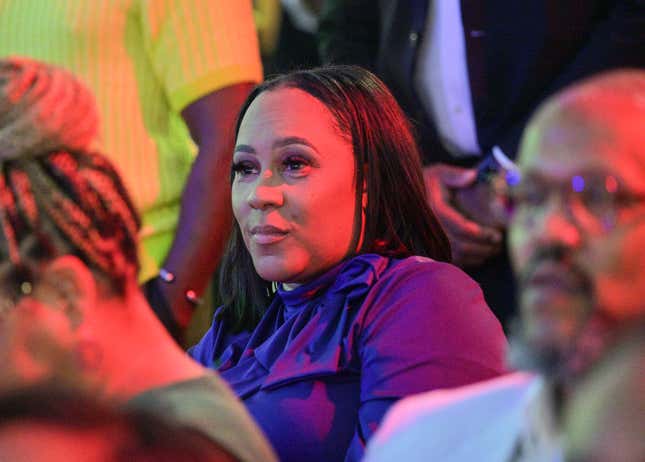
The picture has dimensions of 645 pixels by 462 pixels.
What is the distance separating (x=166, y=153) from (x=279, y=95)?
29.5 inches

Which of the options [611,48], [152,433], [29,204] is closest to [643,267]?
[152,433]

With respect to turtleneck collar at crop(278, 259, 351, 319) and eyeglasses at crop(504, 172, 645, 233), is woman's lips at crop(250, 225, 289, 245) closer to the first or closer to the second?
turtleneck collar at crop(278, 259, 351, 319)

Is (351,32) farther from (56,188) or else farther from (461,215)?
(56,188)

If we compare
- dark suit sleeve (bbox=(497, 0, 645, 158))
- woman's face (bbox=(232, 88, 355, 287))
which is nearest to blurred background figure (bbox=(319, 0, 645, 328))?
dark suit sleeve (bbox=(497, 0, 645, 158))

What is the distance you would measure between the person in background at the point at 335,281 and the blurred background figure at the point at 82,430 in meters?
0.75

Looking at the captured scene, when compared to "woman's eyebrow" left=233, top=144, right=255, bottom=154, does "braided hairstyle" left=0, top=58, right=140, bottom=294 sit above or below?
above

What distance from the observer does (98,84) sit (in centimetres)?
341

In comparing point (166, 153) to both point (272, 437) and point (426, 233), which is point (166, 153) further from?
point (272, 437)

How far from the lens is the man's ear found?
169cm

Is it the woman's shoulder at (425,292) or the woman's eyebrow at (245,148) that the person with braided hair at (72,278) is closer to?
the woman's shoulder at (425,292)

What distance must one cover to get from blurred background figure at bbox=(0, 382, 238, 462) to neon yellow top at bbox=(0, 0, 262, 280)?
65.1 inches

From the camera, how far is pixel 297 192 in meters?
2.74

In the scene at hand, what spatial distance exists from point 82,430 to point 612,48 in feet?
6.39

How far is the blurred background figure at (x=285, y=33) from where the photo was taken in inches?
166
